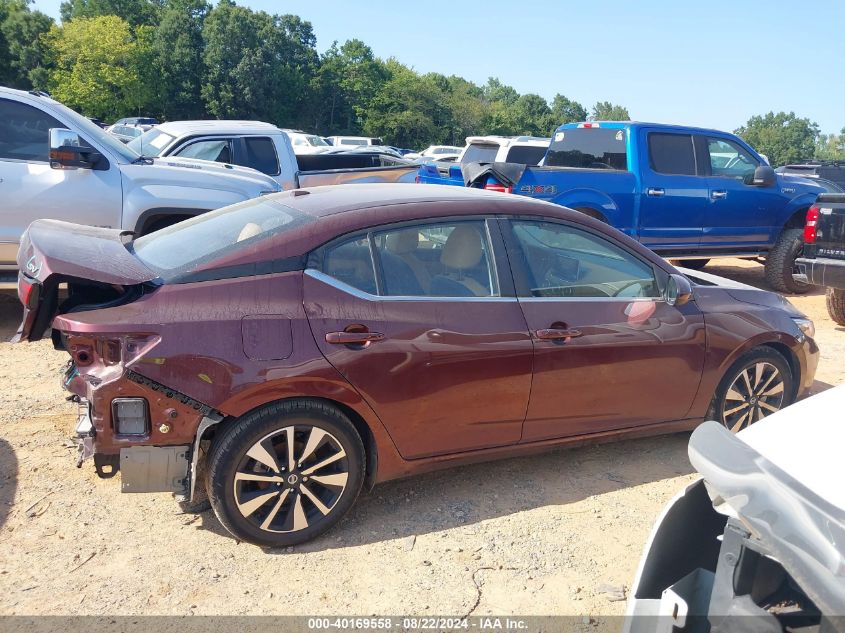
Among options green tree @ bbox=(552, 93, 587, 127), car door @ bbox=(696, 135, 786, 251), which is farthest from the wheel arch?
green tree @ bbox=(552, 93, 587, 127)

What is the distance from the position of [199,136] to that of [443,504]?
22.1 ft

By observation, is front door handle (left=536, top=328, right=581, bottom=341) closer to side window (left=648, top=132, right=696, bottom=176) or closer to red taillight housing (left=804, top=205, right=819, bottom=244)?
red taillight housing (left=804, top=205, right=819, bottom=244)

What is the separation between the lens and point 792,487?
1.61m

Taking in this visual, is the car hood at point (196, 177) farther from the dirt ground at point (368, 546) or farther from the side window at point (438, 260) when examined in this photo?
the side window at point (438, 260)

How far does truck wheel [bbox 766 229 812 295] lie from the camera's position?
9.97 meters

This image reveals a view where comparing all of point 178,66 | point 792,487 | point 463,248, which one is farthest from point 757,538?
point 178,66

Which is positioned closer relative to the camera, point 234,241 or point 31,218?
point 234,241

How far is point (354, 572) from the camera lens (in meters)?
3.21

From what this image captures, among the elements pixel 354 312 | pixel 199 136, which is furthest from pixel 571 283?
pixel 199 136

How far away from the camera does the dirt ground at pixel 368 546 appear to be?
3.02m

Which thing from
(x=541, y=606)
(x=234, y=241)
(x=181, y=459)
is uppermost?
(x=234, y=241)

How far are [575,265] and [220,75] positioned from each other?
61.7 meters

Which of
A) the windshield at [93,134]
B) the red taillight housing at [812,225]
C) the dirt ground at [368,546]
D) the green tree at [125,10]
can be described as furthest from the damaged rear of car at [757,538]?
the green tree at [125,10]

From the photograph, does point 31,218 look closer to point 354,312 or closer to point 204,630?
point 354,312
